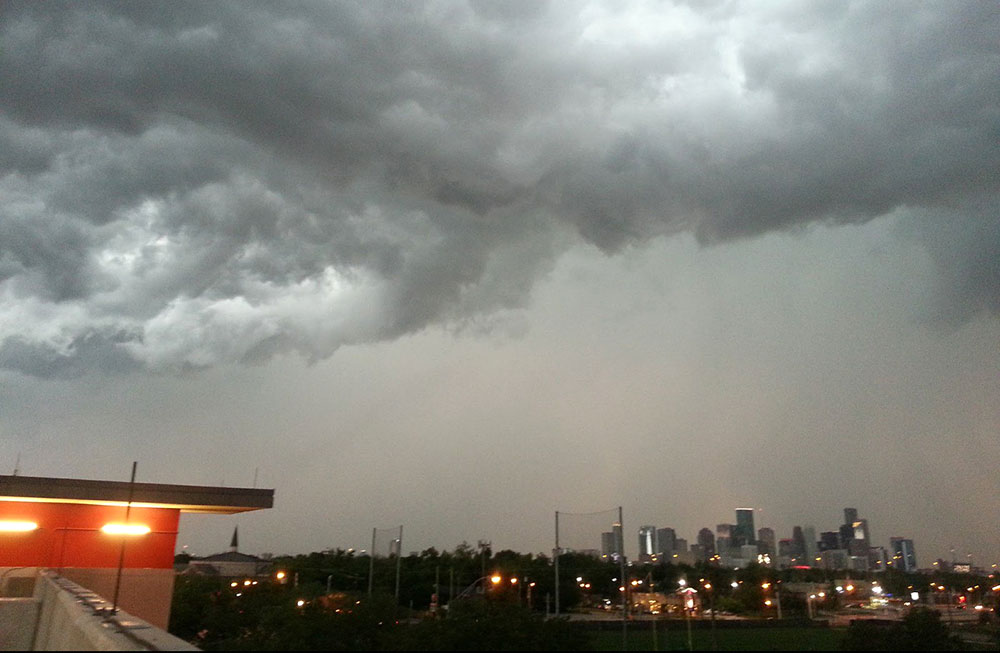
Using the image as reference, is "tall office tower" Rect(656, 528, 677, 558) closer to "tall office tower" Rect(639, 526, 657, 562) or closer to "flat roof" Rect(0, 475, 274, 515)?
"tall office tower" Rect(639, 526, 657, 562)

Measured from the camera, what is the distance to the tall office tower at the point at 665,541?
11479cm

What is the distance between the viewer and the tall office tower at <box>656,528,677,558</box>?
4519 inches

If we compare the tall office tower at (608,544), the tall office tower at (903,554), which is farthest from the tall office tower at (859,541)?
the tall office tower at (608,544)

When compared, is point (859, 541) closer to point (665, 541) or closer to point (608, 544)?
point (665, 541)

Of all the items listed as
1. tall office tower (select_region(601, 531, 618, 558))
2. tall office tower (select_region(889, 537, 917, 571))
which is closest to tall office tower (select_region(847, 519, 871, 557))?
tall office tower (select_region(889, 537, 917, 571))

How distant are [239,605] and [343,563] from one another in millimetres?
47895

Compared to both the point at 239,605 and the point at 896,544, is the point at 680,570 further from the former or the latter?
the point at 896,544

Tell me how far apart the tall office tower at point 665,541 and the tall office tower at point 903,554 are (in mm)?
47245

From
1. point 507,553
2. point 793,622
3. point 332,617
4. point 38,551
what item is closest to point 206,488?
point 38,551

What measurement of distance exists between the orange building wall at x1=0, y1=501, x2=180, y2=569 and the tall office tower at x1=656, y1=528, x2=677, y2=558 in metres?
100

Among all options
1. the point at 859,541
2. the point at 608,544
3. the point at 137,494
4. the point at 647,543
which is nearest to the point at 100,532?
the point at 137,494

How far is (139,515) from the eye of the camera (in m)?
20.8

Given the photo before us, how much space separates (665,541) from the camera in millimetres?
124688

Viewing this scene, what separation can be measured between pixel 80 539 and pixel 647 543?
348 feet
